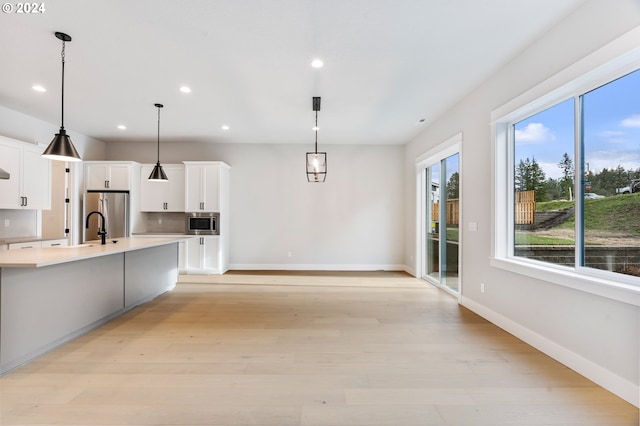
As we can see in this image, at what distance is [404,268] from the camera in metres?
6.71

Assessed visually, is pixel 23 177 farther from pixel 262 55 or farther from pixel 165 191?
pixel 262 55

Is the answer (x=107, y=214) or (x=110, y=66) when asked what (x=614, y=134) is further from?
(x=107, y=214)

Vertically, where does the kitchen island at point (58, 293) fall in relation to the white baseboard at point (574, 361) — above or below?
above

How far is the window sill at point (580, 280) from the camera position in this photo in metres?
1.94

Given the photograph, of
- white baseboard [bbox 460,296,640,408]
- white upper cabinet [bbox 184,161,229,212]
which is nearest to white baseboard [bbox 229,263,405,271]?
white upper cabinet [bbox 184,161,229,212]

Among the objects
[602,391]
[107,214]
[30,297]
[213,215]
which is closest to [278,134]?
[213,215]

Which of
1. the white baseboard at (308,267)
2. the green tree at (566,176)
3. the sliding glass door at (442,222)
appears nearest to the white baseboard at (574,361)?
the green tree at (566,176)

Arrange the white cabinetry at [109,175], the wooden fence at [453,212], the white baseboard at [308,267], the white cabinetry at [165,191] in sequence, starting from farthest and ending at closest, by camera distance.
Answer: the white baseboard at [308,267] → the white cabinetry at [165,191] → the white cabinetry at [109,175] → the wooden fence at [453,212]

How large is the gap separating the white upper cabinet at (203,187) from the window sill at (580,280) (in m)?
5.32

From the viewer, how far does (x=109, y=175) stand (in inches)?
240

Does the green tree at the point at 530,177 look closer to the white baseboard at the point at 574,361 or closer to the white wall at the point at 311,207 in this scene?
the white baseboard at the point at 574,361

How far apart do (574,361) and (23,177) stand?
23.8ft

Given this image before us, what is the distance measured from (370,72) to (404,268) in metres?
4.64

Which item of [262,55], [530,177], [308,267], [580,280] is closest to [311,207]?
[308,267]
